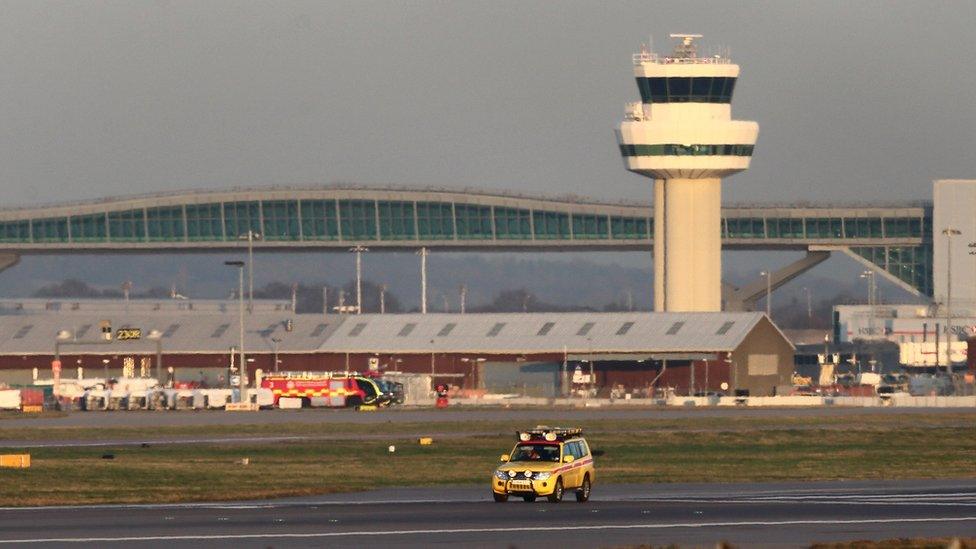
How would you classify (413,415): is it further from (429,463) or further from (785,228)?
(785,228)

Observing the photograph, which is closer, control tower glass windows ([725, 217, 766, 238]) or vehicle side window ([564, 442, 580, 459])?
vehicle side window ([564, 442, 580, 459])

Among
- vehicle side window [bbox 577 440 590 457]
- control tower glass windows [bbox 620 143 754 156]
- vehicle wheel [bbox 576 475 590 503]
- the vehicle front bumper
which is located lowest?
vehicle wheel [bbox 576 475 590 503]

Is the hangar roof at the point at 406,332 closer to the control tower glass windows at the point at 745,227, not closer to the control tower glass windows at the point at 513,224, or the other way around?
the control tower glass windows at the point at 513,224

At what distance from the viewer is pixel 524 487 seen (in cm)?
4622

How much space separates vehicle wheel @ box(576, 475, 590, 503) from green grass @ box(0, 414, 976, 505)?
8472 mm

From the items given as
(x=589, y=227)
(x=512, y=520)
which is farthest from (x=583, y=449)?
(x=589, y=227)

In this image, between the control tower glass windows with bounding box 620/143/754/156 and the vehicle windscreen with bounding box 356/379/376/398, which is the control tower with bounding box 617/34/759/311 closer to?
the control tower glass windows with bounding box 620/143/754/156

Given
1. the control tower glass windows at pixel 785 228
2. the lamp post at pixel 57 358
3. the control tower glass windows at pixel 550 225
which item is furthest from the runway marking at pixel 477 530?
the control tower glass windows at pixel 550 225

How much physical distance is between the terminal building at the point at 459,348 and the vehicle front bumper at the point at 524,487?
8483cm

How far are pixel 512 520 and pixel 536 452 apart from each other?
6.57 metres

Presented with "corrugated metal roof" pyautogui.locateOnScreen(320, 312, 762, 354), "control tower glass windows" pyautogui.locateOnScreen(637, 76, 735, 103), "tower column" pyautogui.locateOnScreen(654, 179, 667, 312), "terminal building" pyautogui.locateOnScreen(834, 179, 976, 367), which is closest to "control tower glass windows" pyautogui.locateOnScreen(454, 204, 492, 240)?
"terminal building" pyautogui.locateOnScreen(834, 179, 976, 367)

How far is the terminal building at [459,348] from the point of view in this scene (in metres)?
136

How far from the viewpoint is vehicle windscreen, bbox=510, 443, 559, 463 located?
47219 millimetres

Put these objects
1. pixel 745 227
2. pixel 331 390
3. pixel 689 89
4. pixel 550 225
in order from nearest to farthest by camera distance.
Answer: pixel 331 390 → pixel 689 89 → pixel 745 227 → pixel 550 225
